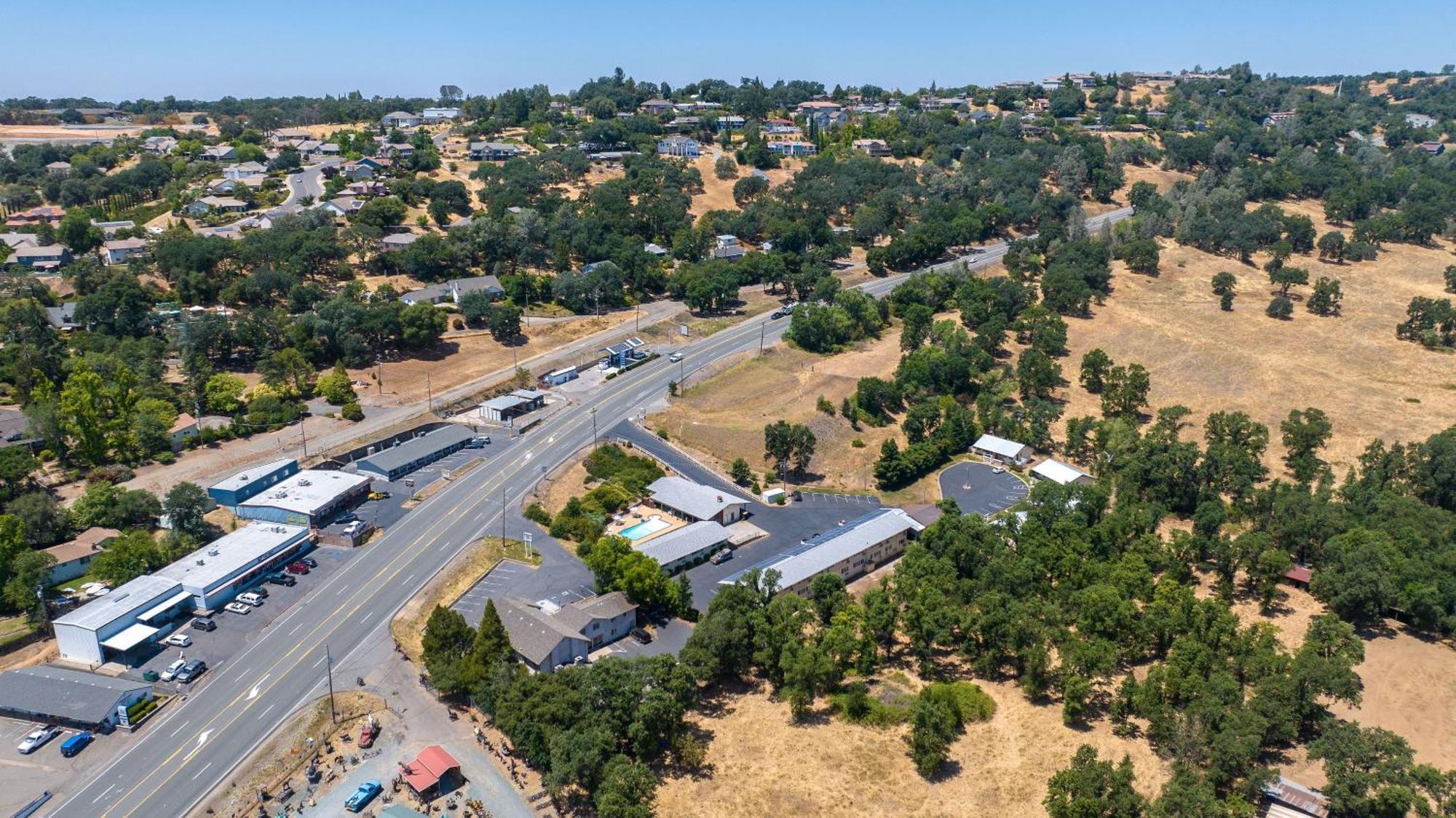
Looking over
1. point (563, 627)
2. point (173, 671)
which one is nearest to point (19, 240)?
point (173, 671)

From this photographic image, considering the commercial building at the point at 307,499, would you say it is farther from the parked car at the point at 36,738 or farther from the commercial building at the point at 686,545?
the commercial building at the point at 686,545

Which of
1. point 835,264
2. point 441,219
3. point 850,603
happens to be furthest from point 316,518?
point 835,264

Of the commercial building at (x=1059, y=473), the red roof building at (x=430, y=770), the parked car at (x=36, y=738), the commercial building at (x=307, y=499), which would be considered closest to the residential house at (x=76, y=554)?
the commercial building at (x=307, y=499)

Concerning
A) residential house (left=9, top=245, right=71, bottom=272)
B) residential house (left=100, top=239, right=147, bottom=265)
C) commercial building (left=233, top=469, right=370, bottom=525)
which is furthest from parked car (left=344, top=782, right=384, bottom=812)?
residential house (left=9, top=245, right=71, bottom=272)

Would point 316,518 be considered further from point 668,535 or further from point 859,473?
point 859,473

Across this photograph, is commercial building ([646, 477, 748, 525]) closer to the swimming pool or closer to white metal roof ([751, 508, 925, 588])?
the swimming pool

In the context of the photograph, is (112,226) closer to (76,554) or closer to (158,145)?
(158,145)
